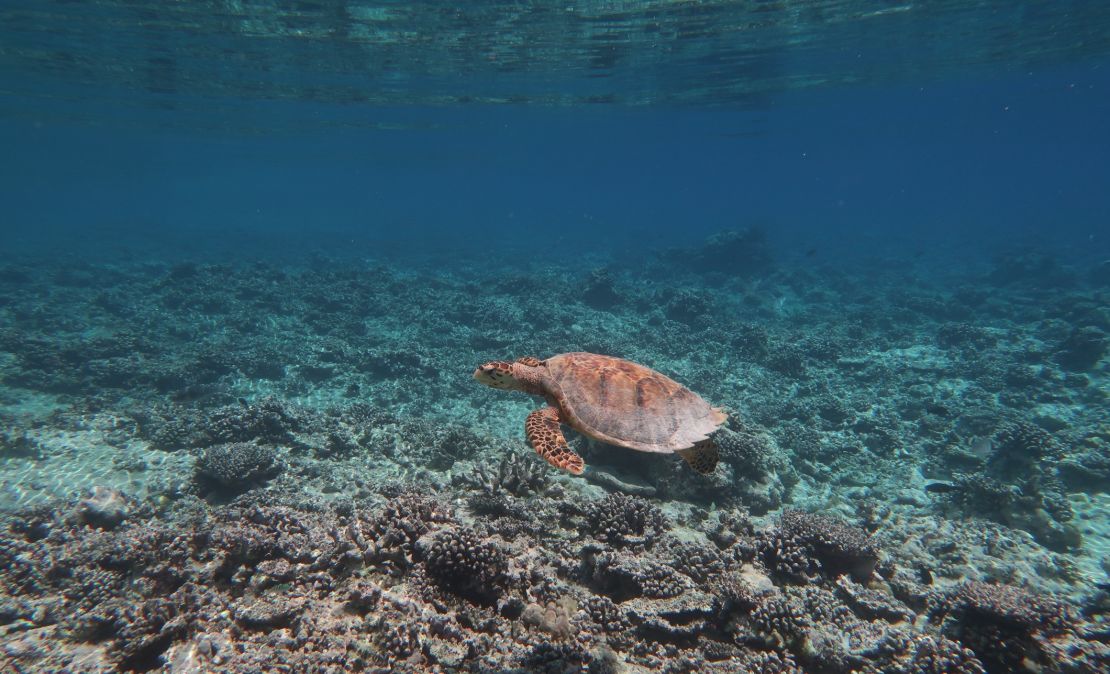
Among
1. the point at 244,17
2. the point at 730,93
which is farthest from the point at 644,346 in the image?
the point at 730,93

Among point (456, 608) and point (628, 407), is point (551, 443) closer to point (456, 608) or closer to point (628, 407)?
point (628, 407)

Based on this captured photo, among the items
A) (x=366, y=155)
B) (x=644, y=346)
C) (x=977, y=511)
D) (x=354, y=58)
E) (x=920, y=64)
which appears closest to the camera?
(x=977, y=511)

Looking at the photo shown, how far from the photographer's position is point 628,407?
6363 millimetres

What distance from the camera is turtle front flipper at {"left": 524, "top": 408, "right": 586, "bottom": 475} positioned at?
212 inches

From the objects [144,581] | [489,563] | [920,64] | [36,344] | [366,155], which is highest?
[920,64]

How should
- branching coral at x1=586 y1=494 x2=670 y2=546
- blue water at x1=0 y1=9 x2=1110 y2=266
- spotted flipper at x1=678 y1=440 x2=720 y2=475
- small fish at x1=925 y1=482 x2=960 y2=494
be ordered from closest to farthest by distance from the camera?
branching coral at x1=586 y1=494 x2=670 y2=546 < spotted flipper at x1=678 y1=440 x2=720 y2=475 < small fish at x1=925 y1=482 x2=960 y2=494 < blue water at x1=0 y1=9 x2=1110 y2=266

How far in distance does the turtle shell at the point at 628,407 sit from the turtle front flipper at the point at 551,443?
1.08ft

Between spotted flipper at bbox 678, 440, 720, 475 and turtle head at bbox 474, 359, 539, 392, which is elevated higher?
turtle head at bbox 474, 359, 539, 392

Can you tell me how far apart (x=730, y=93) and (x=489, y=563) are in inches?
1743

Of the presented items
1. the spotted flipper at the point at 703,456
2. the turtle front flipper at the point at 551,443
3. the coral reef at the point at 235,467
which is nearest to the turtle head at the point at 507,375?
the turtle front flipper at the point at 551,443

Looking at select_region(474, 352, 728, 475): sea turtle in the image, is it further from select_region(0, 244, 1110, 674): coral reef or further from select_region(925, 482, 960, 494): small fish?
select_region(925, 482, 960, 494): small fish

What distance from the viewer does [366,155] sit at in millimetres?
73688

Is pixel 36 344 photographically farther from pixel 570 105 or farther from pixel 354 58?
pixel 570 105

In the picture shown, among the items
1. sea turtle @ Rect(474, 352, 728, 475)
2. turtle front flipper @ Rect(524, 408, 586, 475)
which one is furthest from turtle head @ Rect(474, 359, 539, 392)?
turtle front flipper @ Rect(524, 408, 586, 475)
